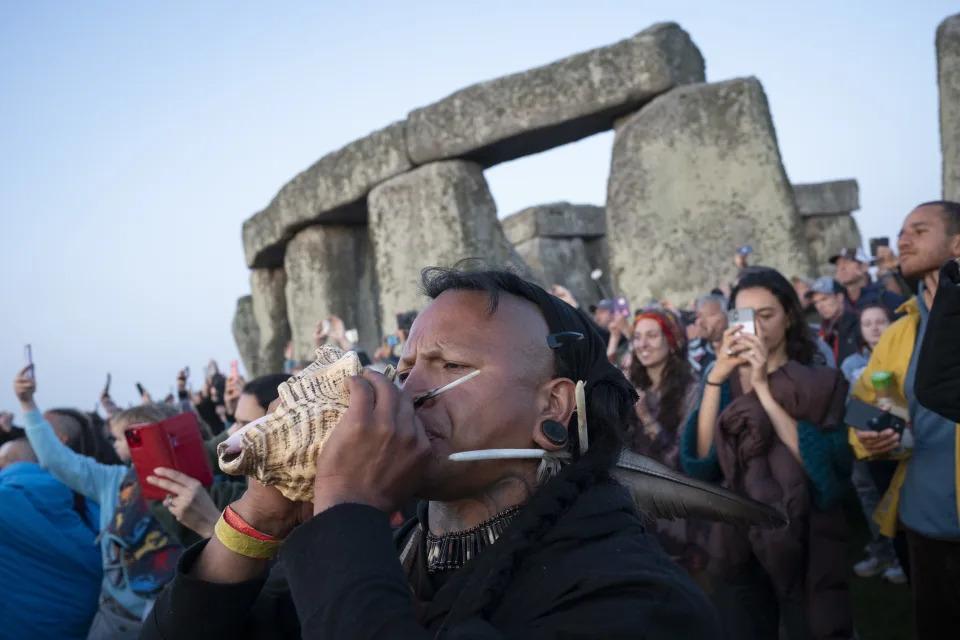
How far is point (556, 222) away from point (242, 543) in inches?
538

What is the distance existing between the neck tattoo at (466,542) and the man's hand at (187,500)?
5.27 feet

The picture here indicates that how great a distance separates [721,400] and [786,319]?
0.41 meters

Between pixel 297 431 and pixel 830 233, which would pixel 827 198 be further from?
pixel 297 431

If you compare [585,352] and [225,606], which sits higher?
[585,352]

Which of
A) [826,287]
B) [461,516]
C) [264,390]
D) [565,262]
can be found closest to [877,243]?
[826,287]

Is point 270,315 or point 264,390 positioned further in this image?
point 270,315

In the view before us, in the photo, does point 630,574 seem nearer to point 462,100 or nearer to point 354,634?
point 354,634

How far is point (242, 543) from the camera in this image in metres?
1.34

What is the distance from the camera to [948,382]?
7.07 feet

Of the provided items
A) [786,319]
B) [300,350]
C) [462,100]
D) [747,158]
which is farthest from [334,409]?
[300,350]

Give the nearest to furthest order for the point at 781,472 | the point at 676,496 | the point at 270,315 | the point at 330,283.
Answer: the point at 676,496
the point at 781,472
the point at 330,283
the point at 270,315

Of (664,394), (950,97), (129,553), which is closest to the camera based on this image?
(129,553)

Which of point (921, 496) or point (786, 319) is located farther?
point (786, 319)

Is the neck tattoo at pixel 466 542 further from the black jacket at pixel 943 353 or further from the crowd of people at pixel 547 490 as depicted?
the black jacket at pixel 943 353
